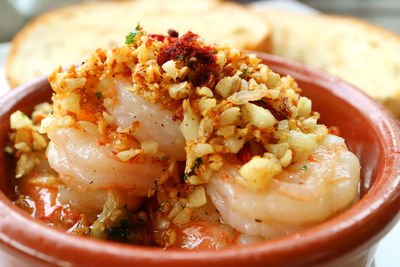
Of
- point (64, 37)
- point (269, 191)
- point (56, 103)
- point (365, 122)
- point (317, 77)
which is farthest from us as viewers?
point (64, 37)

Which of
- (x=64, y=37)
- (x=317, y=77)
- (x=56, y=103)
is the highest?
(x=56, y=103)

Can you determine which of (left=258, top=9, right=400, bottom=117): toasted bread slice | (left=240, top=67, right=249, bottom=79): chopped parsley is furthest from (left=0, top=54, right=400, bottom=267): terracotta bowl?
(left=258, top=9, right=400, bottom=117): toasted bread slice

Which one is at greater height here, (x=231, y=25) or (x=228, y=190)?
(x=228, y=190)

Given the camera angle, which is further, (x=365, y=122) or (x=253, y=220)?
(x=365, y=122)

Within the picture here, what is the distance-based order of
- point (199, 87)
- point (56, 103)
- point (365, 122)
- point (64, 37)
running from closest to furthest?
1. point (199, 87)
2. point (56, 103)
3. point (365, 122)
4. point (64, 37)

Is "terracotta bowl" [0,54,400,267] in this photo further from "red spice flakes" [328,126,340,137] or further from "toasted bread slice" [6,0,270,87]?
"toasted bread slice" [6,0,270,87]

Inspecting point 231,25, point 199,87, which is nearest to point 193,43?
point 199,87

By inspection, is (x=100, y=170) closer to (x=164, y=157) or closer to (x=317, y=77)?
(x=164, y=157)

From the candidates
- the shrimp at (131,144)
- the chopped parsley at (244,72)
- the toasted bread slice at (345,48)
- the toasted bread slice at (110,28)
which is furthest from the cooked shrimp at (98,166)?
the toasted bread slice at (345,48)
